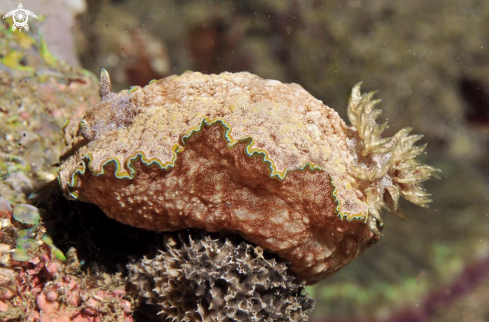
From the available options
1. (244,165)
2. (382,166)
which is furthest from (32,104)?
(382,166)

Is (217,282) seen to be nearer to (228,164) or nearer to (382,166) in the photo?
(228,164)

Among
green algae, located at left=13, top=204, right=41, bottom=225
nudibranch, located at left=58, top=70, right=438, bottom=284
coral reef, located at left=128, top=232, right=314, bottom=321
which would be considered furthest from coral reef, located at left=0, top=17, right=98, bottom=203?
coral reef, located at left=128, top=232, right=314, bottom=321

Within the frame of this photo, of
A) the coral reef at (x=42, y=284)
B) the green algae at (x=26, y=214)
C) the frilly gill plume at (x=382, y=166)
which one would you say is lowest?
the coral reef at (x=42, y=284)

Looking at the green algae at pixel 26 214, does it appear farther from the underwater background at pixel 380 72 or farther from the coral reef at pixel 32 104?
the underwater background at pixel 380 72

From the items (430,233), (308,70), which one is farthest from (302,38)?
(430,233)

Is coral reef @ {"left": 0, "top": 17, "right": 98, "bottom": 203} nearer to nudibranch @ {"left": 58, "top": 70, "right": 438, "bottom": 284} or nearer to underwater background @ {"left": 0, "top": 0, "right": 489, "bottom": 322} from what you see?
underwater background @ {"left": 0, "top": 0, "right": 489, "bottom": 322}

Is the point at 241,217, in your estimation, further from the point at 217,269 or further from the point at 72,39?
the point at 72,39

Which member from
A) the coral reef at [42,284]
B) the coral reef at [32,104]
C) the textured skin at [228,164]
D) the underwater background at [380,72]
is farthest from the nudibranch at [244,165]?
the underwater background at [380,72]
